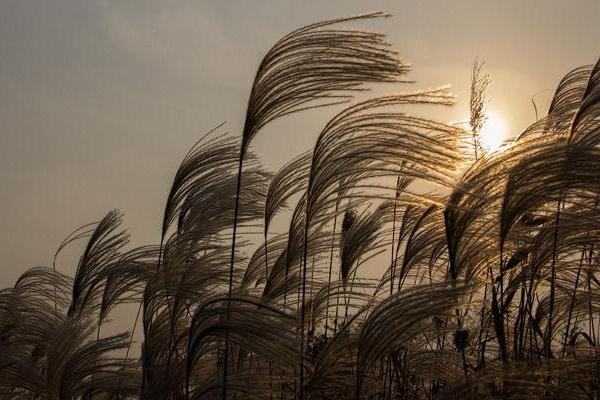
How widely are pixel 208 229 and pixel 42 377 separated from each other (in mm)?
1282

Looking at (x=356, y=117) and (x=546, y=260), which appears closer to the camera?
(x=356, y=117)

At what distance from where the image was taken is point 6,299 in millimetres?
6461

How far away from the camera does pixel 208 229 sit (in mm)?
5305

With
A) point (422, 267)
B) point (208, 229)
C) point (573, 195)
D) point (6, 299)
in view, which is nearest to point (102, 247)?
point (208, 229)

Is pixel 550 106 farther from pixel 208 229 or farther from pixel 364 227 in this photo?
pixel 208 229

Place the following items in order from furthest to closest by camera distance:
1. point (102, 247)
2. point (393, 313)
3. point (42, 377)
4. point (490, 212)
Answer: point (102, 247)
point (42, 377)
point (490, 212)
point (393, 313)

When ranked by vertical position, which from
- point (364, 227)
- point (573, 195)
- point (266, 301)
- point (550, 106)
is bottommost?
point (266, 301)

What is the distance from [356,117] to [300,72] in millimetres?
289

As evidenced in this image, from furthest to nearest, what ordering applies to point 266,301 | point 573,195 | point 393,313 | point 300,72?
1. point 573,195
2. point 300,72
3. point 266,301
4. point 393,313

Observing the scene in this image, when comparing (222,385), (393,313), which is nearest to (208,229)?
(222,385)

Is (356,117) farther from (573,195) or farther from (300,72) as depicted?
(573,195)

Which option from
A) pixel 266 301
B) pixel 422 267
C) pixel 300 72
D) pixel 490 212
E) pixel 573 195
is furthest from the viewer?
pixel 422 267

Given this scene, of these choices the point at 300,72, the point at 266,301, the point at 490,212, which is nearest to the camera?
the point at 266,301

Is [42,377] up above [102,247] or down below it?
below
